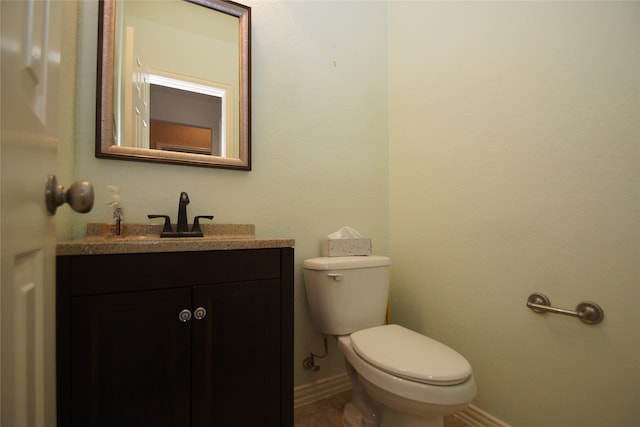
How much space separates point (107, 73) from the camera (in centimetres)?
108

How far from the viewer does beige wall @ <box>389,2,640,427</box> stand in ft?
2.96

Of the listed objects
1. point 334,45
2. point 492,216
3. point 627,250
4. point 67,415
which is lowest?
point 67,415

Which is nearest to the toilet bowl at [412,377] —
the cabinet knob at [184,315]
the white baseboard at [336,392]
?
the white baseboard at [336,392]

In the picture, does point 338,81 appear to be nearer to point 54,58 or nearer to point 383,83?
point 383,83

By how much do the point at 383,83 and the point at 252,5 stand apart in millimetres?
833

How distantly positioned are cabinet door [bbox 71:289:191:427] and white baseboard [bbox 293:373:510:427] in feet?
2.54

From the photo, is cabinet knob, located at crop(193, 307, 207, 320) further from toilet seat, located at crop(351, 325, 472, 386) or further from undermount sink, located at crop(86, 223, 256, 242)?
toilet seat, located at crop(351, 325, 472, 386)

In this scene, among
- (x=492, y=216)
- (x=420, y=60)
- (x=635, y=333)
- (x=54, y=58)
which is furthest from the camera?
(x=420, y=60)

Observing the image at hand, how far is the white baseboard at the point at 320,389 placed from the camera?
4.62ft

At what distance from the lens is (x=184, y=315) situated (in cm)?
78

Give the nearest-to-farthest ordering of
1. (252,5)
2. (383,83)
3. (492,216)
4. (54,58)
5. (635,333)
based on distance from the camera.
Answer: (54,58) → (635,333) → (492,216) → (252,5) → (383,83)

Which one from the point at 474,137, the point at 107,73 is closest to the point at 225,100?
the point at 107,73

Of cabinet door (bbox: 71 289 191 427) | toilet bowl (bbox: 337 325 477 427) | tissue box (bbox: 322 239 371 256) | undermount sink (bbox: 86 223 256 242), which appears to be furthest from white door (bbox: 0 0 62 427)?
tissue box (bbox: 322 239 371 256)

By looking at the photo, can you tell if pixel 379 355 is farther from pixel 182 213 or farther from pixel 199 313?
pixel 182 213
